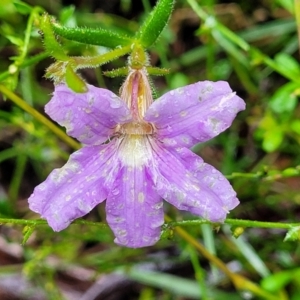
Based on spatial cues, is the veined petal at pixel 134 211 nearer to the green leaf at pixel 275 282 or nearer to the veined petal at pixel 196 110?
the veined petal at pixel 196 110

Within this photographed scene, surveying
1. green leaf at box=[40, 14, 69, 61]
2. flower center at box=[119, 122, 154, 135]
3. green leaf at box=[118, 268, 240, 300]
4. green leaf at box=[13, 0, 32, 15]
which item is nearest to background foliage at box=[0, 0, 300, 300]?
green leaf at box=[118, 268, 240, 300]

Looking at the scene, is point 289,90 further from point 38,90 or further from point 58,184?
point 38,90

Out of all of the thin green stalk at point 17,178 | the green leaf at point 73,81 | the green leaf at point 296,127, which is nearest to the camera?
the green leaf at point 73,81

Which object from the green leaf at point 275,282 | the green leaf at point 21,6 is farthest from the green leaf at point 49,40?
the green leaf at point 275,282

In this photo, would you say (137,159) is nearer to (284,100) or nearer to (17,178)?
(284,100)

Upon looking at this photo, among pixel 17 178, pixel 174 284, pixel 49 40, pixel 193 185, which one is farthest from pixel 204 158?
pixel 49 40

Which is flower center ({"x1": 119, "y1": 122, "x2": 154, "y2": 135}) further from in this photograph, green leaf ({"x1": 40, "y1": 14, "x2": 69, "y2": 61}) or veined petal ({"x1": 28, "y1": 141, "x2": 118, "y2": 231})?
green leaf ({"x1": 40, "y1": 14, "x2": 69, "y2": 61})

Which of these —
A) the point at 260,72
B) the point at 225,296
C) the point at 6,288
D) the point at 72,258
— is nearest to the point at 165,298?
the point at 225,296
